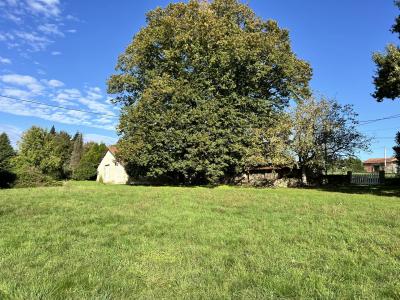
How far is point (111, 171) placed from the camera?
4719cm

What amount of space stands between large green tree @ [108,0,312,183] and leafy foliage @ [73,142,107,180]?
19273 millimetres

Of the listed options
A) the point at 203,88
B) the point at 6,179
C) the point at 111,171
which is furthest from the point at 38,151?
the point at 203,88

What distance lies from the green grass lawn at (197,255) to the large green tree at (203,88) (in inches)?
757

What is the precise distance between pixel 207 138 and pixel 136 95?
33.4 ft

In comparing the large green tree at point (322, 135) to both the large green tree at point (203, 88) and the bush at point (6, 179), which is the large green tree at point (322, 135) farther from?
the bush at point (6, 179)

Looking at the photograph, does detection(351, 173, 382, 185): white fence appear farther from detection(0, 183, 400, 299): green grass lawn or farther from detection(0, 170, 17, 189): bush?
detection(0, 170, 17, 189): bush

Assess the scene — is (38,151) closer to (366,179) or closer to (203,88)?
(203,88)

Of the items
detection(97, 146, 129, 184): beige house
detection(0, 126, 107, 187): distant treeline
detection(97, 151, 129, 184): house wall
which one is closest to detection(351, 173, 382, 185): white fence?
detection(97, 146, 129, 184): beige house

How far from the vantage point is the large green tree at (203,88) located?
29.7 m

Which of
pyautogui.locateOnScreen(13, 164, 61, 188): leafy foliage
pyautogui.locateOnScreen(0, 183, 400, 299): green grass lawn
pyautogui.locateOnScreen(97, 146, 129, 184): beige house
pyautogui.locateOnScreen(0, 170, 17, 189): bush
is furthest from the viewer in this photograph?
pyautogui.locateOnScreen(97, 146, 129, 184): beige house

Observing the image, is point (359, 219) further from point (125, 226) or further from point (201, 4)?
point (201, 4)

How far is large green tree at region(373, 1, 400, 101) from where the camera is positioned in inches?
736

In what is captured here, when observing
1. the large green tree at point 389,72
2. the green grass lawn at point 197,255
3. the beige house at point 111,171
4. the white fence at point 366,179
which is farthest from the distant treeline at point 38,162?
the white fence at point 366,179

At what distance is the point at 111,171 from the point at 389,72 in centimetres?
3510
